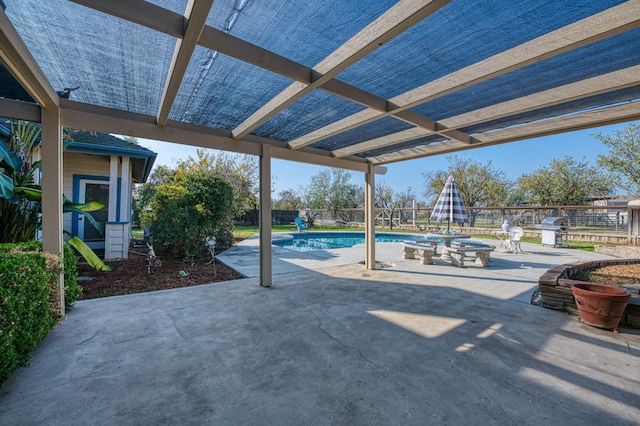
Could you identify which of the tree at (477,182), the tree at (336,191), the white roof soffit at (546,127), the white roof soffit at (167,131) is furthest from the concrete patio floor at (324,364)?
the tree at (336,191)

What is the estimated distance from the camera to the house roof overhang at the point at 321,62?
6.57ft

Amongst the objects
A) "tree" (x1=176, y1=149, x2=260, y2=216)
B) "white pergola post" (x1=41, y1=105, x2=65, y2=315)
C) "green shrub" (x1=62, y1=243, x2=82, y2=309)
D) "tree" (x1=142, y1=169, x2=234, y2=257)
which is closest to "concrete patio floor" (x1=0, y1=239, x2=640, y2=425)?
"green shrub" (x1=62, y1=243, x2=82, y2=309)

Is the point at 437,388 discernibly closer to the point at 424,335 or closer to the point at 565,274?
the point at 424,335

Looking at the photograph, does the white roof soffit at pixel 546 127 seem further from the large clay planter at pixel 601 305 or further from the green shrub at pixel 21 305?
the green shrub at pixel 21 305

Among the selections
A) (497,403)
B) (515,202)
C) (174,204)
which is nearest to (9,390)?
(497,403)

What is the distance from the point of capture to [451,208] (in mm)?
8234

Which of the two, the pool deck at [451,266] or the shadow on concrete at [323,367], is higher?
the pool deck at [451,266]

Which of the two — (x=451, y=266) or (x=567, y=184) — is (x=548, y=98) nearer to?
(x=451, y=266)

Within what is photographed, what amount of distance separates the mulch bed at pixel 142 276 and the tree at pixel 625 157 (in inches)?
586

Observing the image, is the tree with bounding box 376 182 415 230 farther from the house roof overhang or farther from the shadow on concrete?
the shadow on concrete

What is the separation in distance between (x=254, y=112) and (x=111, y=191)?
6.07 m

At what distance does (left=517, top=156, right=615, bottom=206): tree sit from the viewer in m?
17.3

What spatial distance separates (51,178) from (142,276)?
10.2 feet

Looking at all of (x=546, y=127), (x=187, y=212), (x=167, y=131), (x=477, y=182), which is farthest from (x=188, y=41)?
(x=477, y=182)
